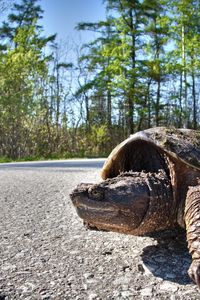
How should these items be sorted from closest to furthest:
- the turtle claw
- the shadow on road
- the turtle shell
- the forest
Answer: the turtle claw
the shadow on road
the turtle shell
the forest

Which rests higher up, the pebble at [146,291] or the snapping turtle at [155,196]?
the snapping turtle at [155,196]

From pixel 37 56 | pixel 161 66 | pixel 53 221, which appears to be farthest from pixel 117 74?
pixel 53 221

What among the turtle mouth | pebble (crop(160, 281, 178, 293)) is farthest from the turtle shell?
pebble (crop(160, 281, 178, 293))

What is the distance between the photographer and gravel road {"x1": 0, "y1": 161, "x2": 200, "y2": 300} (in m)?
1.12

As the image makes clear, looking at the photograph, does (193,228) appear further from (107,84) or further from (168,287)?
(107,84)

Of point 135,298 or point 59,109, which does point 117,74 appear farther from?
point 135,298

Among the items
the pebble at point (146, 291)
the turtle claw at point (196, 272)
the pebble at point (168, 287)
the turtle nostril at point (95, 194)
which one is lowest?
the pebble at point (146, 291)

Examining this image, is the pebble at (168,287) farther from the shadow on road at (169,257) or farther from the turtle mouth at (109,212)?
the turtle mouth at (109,212)

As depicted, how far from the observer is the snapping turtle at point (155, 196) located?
1.33 m

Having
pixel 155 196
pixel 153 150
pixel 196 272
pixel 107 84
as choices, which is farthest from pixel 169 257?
pixel 107 84

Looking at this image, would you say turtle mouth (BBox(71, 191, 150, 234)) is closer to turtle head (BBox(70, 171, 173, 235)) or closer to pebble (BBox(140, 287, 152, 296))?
turtle head (BBox(70, 171, 173, 235))

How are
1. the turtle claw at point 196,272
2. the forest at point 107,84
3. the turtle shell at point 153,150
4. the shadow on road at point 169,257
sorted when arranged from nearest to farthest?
the turtle claw at point 196,272 < the shadow on road at point 169,257 < the turtle shell at point 153,150 < the forest at point 107,84

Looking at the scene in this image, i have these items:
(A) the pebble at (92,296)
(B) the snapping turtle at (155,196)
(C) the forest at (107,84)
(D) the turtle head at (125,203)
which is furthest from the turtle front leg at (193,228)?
(C) the forest at (107,84)

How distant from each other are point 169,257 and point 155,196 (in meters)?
0.24
